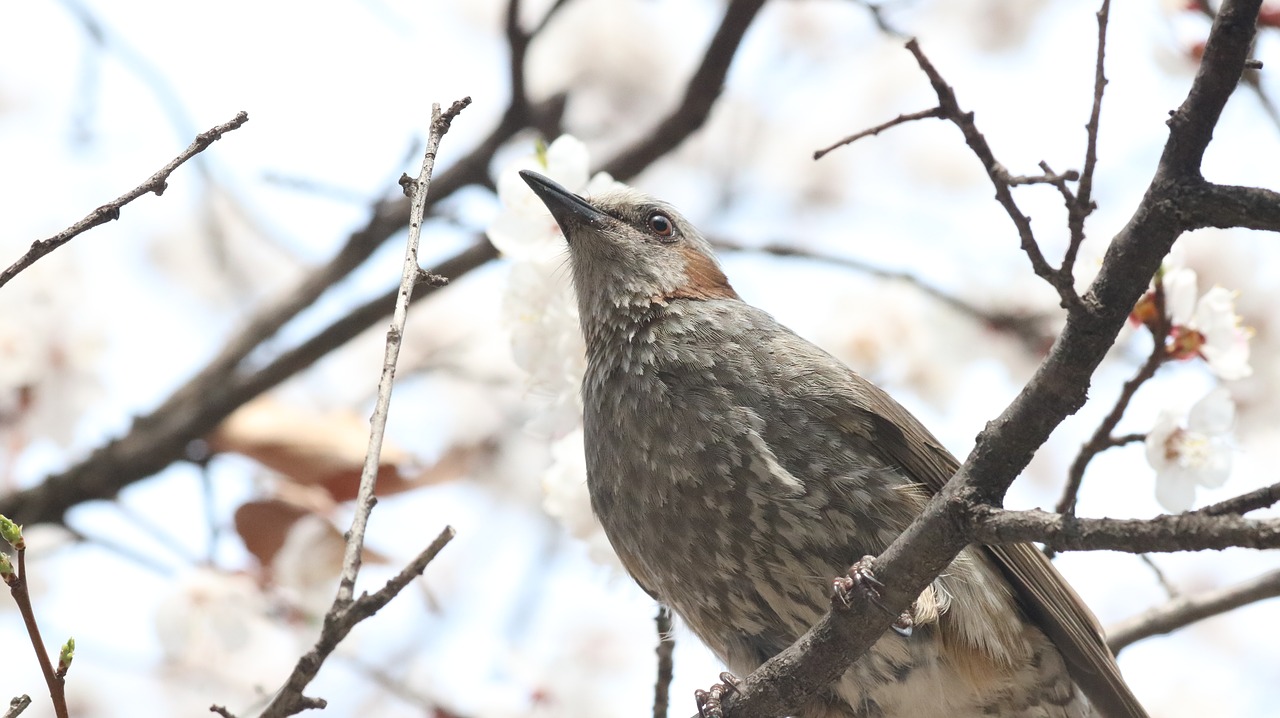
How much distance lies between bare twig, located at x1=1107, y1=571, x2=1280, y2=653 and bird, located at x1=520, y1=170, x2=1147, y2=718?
0.96ft

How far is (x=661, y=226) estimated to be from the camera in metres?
4.29

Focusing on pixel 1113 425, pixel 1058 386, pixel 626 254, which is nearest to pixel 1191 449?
pixel 1113 425

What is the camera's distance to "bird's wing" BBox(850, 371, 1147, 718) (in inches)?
127

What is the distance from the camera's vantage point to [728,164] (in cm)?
827

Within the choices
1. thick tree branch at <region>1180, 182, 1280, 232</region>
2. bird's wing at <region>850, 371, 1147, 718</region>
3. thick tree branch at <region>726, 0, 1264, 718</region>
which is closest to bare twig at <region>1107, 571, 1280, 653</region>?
bird's wing at <region>850, 371, 1147, 718</region>

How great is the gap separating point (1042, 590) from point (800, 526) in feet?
2.43

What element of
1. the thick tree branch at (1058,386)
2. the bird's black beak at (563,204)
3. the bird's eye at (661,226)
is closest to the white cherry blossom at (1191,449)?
the thick tree branch at (1058,386)

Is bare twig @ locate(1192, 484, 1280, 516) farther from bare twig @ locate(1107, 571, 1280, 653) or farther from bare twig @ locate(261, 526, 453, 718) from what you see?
bare twig @ locate(1107, 571, 1280, 653)

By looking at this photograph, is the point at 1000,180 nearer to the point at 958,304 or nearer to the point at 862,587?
the point at 862,587

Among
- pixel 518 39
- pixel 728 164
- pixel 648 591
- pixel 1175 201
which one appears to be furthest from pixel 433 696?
pixel 728 164

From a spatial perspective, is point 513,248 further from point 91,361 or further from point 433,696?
Answer: point 91,361

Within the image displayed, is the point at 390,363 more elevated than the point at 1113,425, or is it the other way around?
the point at 1113,425

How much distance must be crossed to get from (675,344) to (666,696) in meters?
1.03

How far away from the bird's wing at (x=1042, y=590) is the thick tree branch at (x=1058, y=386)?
0.84 m
